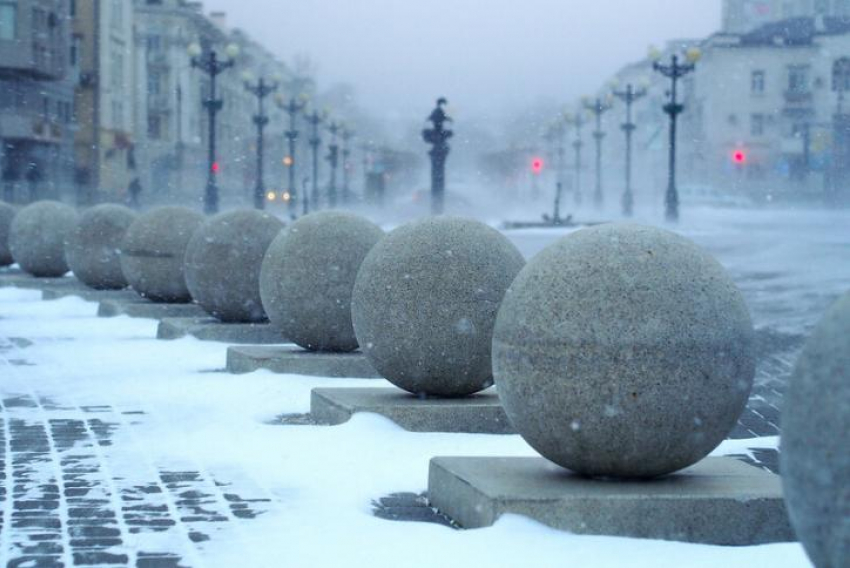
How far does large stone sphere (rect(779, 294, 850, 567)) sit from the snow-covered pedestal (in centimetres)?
911

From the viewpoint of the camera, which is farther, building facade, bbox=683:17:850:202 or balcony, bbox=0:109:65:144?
building facade, bbox=683:17:850:202

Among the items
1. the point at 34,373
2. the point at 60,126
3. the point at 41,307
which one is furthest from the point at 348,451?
the point at 60,126

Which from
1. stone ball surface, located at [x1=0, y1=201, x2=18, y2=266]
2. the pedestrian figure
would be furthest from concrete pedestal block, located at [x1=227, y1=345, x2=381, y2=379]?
the pedestrian figure

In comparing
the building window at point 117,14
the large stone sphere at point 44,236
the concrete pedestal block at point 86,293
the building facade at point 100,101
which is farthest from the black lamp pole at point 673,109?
the building window at point 117,14

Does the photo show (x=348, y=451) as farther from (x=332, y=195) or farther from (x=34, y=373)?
(x=332, y=195)

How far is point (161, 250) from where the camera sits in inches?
806

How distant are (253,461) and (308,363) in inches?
160

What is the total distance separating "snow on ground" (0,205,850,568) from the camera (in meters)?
7.33

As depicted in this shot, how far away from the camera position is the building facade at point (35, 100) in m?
66.6

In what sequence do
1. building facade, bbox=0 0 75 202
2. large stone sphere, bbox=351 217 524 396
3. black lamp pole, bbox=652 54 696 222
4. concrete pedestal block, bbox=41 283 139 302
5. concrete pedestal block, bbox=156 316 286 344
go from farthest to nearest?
building facade, bbox=0 0 75 202, black lamp pole, bbox=652 54 696 222, concrete pedestal block, bbox=41 283 139 302, concrete pedestal block, bbox=156 316 286 344, large stone sphere, bbox=351 217 524 396

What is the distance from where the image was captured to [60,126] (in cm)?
7481

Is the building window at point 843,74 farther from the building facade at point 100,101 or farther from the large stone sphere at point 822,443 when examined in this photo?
the large stone sphere at point 822,443

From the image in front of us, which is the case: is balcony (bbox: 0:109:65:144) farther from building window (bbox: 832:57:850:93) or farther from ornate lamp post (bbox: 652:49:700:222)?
building window (bbox: 832:57:850:93)

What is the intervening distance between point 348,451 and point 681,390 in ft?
10.6
